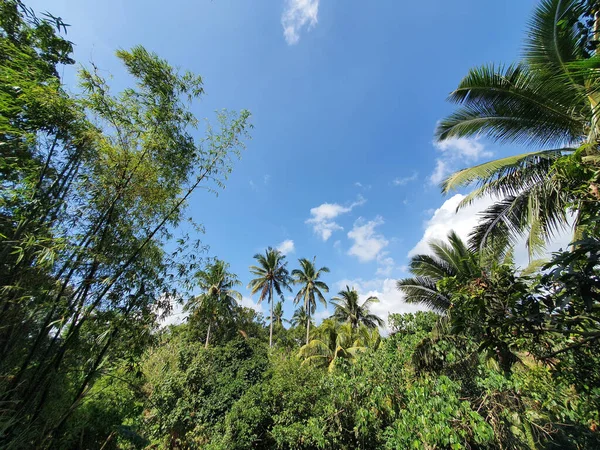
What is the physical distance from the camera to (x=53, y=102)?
2.64 m

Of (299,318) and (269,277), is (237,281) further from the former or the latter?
(299,318)

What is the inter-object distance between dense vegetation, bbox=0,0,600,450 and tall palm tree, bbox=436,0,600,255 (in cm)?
3

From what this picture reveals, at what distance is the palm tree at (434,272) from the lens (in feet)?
26.3

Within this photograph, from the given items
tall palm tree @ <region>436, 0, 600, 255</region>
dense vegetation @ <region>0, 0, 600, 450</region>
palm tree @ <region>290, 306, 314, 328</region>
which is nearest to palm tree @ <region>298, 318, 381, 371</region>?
dense vegetation @ <region>0, 0, 600, 450</region>

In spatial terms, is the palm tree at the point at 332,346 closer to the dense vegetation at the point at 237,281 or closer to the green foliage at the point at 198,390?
the green foliage at the point at 198,390

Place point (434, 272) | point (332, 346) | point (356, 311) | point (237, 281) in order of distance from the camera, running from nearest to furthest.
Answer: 1. point (237, 281)
2. point (434, 272)
3. point (332, 346)
4. point (356, 311)

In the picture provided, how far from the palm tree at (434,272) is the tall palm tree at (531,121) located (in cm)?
227

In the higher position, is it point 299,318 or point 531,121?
point 299,318

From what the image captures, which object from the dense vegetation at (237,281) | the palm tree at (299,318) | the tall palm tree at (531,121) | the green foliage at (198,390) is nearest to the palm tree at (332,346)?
the green foliage at (198,390)

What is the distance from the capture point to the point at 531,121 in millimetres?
4844

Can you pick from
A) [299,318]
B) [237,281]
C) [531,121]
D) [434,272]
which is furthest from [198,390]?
[299,318]

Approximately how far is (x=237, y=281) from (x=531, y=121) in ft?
20.7

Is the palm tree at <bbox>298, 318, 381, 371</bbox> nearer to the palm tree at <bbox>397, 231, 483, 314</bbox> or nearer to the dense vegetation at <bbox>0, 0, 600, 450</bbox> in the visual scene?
the palm tree at <bbox>397, 231, 483, 314</bbox>

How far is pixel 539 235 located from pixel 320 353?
433 inches
